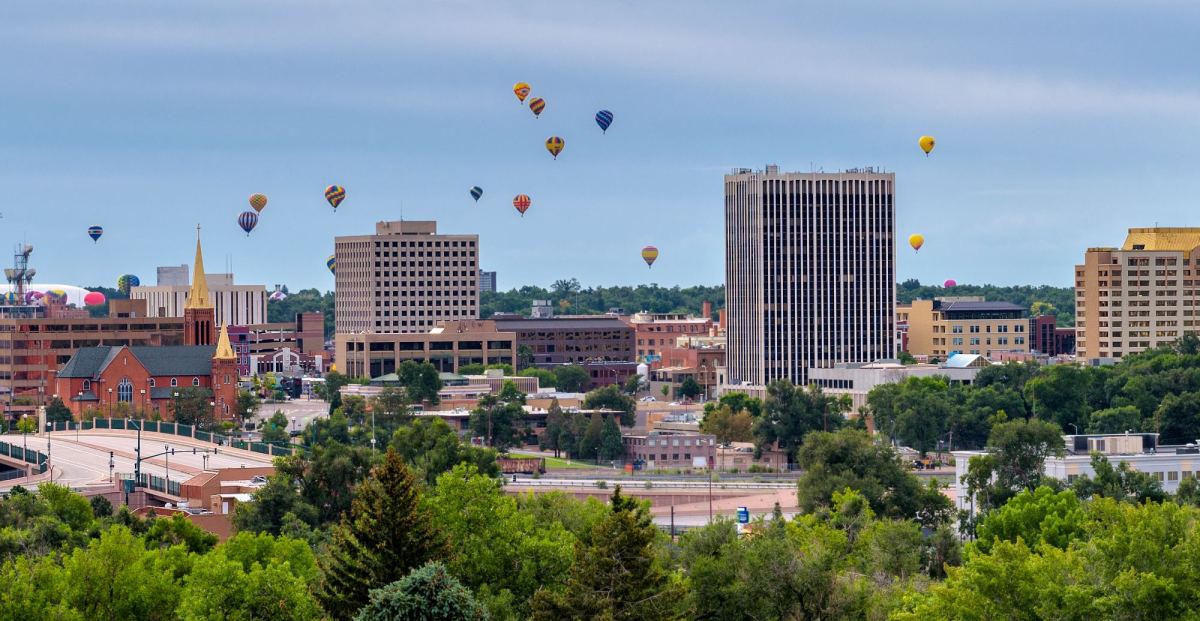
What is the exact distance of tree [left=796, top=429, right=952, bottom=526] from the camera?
499 feet

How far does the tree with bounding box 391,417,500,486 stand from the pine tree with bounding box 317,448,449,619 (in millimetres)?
66841

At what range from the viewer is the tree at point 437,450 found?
521 feet

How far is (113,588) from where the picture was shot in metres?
95.3

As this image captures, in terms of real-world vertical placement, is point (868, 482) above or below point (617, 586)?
below

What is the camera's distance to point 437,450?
161500mm

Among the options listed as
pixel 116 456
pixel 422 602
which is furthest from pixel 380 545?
pixel 116 456

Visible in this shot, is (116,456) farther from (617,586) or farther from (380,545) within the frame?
(617,586)

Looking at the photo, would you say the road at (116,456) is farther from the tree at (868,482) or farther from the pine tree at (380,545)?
the pine tree at (380,545)

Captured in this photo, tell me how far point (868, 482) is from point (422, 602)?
Result: 7664cm

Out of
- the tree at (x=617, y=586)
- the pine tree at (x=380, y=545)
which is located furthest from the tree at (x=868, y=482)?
the pine tree at (x=380, y=545)

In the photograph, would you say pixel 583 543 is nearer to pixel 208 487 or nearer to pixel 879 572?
pixel 879 572

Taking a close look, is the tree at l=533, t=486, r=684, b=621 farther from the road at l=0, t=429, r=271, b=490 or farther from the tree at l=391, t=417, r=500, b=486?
the tree at l=391, t=417, r=500, b=486

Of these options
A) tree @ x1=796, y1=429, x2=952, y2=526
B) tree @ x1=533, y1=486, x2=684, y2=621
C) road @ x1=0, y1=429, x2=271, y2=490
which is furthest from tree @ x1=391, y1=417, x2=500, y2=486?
tree @ x1=533, y1=486, x2=684, y2=621

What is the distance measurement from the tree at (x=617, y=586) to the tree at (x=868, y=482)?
6149cm
